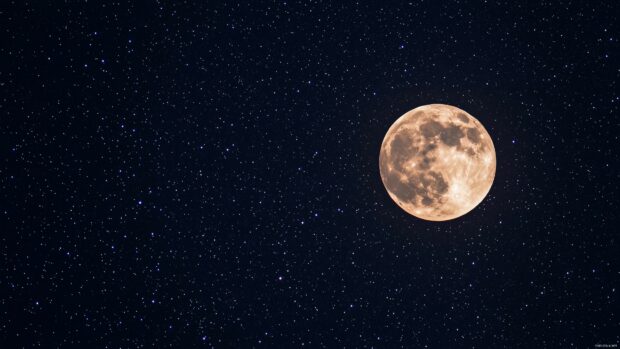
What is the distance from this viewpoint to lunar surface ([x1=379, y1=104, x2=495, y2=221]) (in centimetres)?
257

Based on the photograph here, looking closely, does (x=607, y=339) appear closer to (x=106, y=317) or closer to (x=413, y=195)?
(x=413, y=195)

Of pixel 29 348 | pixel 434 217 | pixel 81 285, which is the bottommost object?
pixel 29 348

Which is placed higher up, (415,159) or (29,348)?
(415,159)

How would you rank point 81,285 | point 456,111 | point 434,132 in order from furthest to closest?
point 81,285
point 456,111
point 434,132

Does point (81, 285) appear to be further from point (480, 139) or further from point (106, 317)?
point (480, 139)

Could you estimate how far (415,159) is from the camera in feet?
→ 8.55

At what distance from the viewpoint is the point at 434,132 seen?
8.50 feet

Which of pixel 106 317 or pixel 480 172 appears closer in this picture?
pixel 480 172

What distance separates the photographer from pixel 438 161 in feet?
8.38

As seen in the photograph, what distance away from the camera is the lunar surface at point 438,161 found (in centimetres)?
257

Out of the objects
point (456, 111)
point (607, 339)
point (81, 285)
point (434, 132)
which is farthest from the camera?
point (607, 339)

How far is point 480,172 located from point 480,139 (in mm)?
237

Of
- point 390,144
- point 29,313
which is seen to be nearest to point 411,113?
point 390,144

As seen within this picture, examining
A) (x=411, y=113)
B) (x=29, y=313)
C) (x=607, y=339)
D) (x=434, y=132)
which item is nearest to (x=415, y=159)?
(x=434, y=132)
